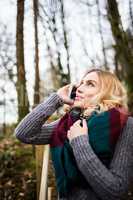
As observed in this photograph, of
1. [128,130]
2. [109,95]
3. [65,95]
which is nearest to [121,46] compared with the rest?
[65,95]

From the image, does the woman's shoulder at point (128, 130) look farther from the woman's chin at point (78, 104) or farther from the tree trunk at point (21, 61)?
the tree trunk at point (21, 61)

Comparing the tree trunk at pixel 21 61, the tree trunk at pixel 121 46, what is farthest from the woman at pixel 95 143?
the tree trunk at pixel 121 46

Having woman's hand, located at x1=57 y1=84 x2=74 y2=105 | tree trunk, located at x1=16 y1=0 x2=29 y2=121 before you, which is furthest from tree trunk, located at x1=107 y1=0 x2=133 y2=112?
woman's hand, located at x1=57 y1=84 x2=74 y2=105

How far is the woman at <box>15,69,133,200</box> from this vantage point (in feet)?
6.66

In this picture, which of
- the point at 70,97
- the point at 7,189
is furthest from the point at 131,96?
the point at 70,97

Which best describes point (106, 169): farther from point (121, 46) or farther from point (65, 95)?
point (121, 46)

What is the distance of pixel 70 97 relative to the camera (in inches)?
96.6

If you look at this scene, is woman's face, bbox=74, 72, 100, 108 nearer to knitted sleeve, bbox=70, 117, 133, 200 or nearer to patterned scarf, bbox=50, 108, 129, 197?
patterned scarf, bbox=50, 108, 129, 197

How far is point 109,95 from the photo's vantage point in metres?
2.24

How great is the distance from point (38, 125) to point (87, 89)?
1.17 ft

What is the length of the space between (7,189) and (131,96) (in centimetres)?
294

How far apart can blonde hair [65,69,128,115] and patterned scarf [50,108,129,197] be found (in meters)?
0.05

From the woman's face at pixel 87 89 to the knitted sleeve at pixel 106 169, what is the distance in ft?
0.82

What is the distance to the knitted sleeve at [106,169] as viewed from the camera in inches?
79.4
